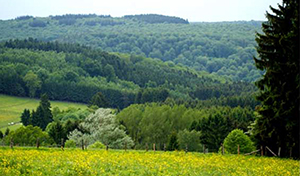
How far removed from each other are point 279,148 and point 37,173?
2779 cm

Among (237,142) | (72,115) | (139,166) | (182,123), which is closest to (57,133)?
(182,123)

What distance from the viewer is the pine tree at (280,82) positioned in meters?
46.9

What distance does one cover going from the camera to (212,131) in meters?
122

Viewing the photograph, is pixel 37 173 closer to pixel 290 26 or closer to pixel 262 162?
pixel 262 162

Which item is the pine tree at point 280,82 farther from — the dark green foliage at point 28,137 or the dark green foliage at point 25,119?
the dark green foliage at point 25,119

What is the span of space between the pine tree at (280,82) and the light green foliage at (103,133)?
5196 cm

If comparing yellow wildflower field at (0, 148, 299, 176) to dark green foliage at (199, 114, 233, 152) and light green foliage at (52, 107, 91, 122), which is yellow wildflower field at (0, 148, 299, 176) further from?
light green foliage at (52, 107, 91, 122)

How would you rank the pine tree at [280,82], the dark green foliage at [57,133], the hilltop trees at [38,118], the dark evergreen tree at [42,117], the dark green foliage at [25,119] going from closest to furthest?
the pine tree at [280,82]
the dark green foliage at [57,133]
the hilltop trees at [38,118]
the dark evergreen tree at [42,117]
the dark green foliage at [25,119]

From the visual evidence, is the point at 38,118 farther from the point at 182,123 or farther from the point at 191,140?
the point at 191,140

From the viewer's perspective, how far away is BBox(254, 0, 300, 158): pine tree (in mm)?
46906

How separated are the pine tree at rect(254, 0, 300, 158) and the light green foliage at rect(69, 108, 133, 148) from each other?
170ft

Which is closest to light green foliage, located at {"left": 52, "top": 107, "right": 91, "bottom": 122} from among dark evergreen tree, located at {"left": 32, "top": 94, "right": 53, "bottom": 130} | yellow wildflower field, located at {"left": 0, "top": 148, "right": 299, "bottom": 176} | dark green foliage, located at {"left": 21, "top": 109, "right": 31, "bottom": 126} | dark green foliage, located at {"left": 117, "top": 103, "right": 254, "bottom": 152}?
dark evergreen tree, located at {"left": 32, "top": 94, "right": 53, "bottom": 130}

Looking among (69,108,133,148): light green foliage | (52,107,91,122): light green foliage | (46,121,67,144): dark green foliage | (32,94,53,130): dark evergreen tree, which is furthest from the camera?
(32,94,53,130): dark evergreen tree

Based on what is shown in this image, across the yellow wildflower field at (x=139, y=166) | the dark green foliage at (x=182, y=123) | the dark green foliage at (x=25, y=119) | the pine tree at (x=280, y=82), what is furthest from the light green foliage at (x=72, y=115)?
the yellow wildflower field at (x=139, y=166)
